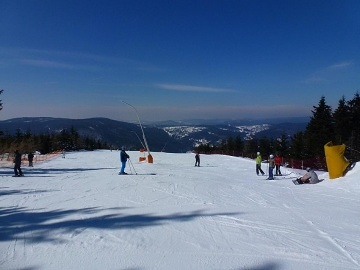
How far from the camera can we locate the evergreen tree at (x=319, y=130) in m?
50.4

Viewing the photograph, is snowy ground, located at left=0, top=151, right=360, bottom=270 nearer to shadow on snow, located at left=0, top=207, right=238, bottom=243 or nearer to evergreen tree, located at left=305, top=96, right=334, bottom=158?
shadow on snow, located at left=0, top=207, right=238, bottom=243

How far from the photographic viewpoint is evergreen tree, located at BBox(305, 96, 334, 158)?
50.4 metres

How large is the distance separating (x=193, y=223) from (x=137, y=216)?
154 cm

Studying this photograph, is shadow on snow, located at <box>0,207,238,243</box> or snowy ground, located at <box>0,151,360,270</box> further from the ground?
shadow on snow, located at <box>0,207,238,243</box>

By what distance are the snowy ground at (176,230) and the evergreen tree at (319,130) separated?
4114 cm

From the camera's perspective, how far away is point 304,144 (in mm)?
54781

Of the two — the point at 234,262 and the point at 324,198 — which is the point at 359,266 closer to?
the point at 234,262

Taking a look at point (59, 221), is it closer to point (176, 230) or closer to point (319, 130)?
point (176, 230)

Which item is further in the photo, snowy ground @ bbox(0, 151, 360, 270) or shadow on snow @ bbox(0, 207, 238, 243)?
shadow on snow @ bbox(0, 207, 238, 243)

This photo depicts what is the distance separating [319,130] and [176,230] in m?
52.4

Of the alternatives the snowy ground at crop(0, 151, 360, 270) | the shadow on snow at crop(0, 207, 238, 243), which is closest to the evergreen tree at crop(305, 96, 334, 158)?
the snowy ground at crop(0, 151, 360, 270)

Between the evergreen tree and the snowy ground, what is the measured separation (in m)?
41.1

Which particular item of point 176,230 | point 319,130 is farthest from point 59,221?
point 319,130

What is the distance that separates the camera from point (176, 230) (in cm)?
713
